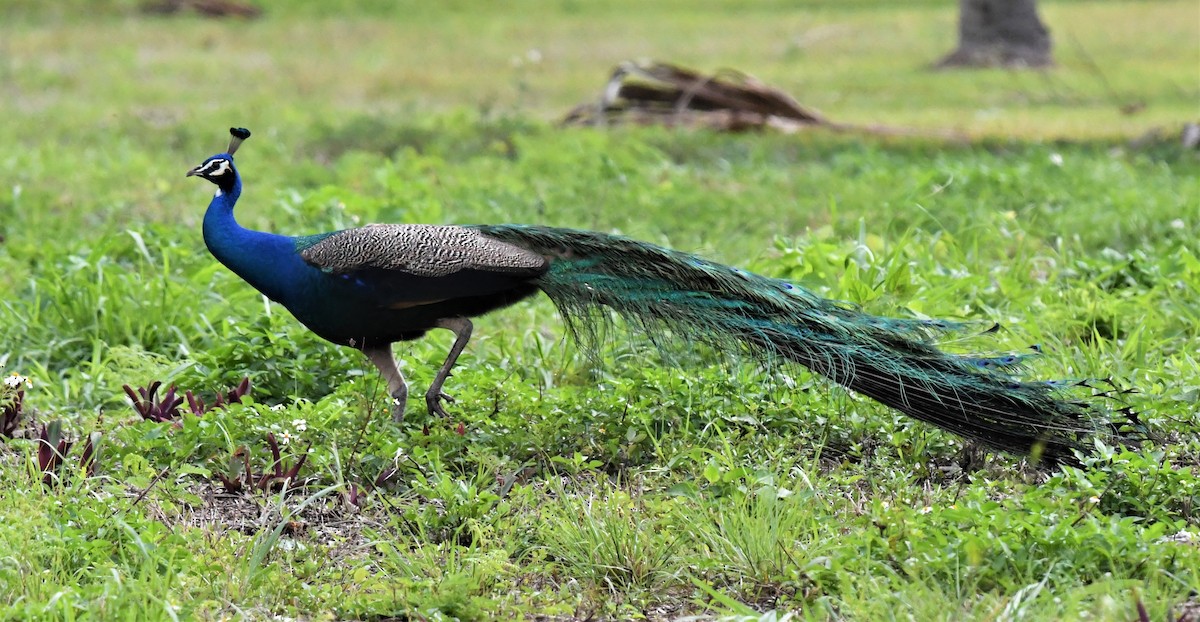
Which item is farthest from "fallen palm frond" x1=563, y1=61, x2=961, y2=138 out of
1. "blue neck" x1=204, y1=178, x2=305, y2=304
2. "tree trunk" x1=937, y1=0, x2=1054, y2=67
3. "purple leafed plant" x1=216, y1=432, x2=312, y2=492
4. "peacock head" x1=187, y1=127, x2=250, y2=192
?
"purple leafed plant" x1=216, y1=432, x2=312, y2=492

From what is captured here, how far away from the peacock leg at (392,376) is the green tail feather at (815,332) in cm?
54

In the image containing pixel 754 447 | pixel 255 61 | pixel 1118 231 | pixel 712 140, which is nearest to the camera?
pixel 754 447

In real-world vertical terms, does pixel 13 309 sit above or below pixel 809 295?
below

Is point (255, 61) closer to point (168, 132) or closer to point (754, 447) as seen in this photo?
point (168, 132)

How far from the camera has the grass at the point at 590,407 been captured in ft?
11.3

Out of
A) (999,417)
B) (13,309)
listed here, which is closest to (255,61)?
(13,309)

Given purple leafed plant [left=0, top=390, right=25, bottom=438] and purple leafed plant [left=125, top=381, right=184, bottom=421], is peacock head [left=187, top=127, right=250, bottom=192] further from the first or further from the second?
purple leafed plant [left=0, top=390, right=25, bottom=438]

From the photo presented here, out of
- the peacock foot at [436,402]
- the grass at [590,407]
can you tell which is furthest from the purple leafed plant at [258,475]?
the peacock foot at [436,402]

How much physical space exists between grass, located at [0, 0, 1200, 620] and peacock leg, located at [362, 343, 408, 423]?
0.06 metres

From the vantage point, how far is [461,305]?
179 inches

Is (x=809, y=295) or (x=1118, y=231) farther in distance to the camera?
(x=1118, y=231)

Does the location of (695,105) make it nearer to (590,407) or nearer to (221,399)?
(590,407)

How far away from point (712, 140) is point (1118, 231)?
4028 millimetres

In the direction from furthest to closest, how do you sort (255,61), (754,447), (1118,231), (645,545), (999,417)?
(255,61), (1118,231), (754,447), (999,417), (645,545)
